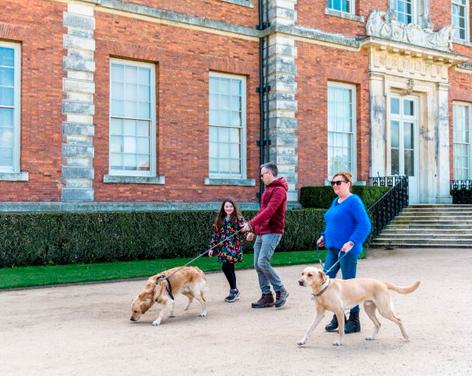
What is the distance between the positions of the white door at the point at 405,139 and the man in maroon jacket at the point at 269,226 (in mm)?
13060

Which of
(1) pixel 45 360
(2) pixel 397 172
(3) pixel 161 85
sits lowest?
(1) pixel 45 360

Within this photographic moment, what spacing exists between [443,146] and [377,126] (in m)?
3.23

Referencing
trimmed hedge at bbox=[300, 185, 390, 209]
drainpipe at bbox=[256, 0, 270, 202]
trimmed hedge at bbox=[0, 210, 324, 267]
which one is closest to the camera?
trimmed hedge at bbox=[0, 210, 324, 267]

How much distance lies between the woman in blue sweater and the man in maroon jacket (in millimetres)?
1339

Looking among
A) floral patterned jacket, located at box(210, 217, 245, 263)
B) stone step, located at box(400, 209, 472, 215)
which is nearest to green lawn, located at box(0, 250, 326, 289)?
floral patterned jacket, located at box(210, 217, 245, 263)

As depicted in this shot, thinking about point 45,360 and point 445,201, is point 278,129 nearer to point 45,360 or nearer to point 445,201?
point 445,201

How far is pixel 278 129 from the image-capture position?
17.9m

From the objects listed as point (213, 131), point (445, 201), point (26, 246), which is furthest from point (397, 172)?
point (26, 246)

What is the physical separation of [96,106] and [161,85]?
1.79m

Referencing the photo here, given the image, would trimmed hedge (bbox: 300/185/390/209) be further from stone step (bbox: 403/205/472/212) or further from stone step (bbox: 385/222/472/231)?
stone step (bbox: 403/205/472/212)

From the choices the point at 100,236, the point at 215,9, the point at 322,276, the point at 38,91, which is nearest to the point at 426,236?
the point at 215,9

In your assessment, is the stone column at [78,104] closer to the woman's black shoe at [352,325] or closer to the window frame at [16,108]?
the window frame at [16,108]

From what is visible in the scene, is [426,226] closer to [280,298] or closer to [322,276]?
[280,298]

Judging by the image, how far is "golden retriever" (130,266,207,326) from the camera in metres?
7.78
